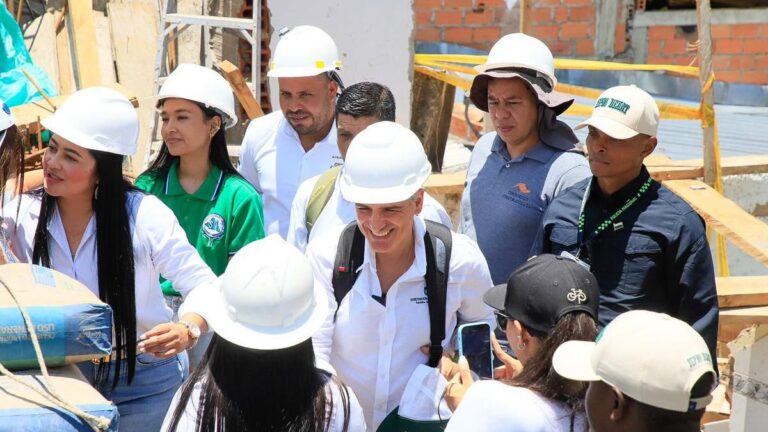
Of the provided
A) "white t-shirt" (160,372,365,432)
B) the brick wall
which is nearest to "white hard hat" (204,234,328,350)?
"white t-shirt" (160,372,365,432)

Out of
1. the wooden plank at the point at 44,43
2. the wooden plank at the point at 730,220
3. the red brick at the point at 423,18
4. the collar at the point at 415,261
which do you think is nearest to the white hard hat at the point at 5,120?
the collar at the point at 415,261

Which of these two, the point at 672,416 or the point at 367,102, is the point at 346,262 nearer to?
the point at 367,102

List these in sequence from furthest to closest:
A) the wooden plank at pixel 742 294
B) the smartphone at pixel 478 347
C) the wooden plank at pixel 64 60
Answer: the wooden plank at pixel 64 60 < the wooden plank at pixel 742 294 < the smartphone at pixel 478 347

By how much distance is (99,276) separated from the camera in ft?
10.0

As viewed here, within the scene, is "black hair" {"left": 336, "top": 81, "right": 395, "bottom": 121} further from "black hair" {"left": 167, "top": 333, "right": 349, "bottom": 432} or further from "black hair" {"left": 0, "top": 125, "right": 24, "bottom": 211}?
Result: "black hair" {"left": 167, "top": 333, "right": 349, "bottom": 432}

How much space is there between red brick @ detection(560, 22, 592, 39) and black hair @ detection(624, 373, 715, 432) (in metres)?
8.01

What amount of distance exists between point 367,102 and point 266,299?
5.82 feet

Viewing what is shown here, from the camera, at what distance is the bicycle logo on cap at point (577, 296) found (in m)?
2.46

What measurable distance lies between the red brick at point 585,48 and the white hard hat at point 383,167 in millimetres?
6951

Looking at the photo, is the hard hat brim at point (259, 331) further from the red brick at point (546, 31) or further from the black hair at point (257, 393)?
the red brick at point (546, 31)

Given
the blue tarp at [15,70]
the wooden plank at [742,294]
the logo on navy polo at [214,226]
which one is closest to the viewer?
the logo on navy polo at [214,226]

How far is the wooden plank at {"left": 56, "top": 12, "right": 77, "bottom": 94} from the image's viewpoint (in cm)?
750

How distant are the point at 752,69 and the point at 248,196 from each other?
7.06 m

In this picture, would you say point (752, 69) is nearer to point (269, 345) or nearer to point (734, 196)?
point (734, 196)
